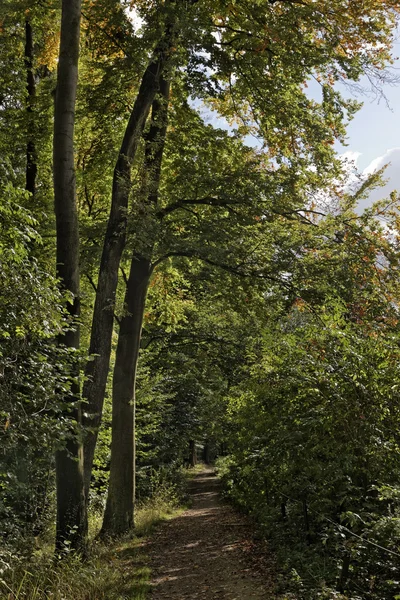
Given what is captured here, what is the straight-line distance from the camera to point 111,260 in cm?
1007

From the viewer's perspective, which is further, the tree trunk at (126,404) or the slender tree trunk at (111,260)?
the tree trunk at (126,404)

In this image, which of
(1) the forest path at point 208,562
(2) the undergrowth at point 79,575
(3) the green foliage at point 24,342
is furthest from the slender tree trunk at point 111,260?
(3) the green foliage at point 24,342

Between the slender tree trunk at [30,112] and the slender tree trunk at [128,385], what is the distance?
3.05m

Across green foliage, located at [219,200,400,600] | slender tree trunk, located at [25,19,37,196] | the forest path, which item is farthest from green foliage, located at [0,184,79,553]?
slender tree trunk, located at [25,19,37,196]

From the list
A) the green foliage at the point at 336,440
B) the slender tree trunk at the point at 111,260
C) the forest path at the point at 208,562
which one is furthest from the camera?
the slender tree trunk at the point at 111,260

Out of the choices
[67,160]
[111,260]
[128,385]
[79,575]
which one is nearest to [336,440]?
[79,575]

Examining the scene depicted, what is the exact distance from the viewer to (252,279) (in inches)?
455

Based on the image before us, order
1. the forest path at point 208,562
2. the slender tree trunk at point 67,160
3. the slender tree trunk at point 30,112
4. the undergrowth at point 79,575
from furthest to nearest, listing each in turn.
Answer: the slender tree trunk at point 30,112 → the slender tree trunk at point 67,160 → the forest path at point 208,562 → the undergrowth at point 79,575

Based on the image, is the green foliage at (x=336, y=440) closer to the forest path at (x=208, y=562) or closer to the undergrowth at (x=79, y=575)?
the forest path at (x=208, y=562)

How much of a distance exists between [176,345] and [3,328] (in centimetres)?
1652

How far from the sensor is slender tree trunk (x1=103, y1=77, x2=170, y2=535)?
11484 mm

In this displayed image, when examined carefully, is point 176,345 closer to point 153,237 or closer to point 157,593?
point 153,237

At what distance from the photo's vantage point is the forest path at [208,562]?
768 cm

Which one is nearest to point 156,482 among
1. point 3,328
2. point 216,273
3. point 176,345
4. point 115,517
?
point 176,345
